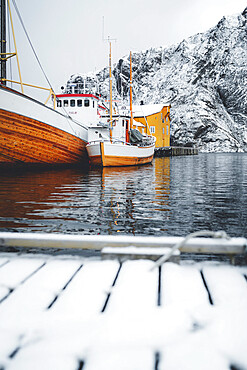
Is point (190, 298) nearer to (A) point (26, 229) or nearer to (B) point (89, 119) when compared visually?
(A) point (26, 229)

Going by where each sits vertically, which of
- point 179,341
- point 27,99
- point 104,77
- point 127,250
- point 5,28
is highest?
point 104,77

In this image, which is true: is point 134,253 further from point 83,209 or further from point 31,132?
point 31,132

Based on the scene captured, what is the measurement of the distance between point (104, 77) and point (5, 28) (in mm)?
99109

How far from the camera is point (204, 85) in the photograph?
80188 mm

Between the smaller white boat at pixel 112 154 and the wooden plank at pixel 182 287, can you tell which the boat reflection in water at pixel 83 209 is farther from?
the smaller white boat at pixel 112 154

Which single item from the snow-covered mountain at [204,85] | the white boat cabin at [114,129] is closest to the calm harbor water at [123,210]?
the white boat cabin at [114,129]

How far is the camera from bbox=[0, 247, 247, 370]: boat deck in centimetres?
143

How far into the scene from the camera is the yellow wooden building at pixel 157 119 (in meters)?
39.0

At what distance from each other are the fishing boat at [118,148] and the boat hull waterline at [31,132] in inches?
68.5

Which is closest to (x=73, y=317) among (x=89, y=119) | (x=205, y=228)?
(x=205, y=228)

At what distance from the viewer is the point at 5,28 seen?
16703 mm

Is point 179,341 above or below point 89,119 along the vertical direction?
below

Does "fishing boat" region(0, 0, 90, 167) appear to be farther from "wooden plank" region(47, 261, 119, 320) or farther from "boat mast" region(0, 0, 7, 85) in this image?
"wooden plank" region(47, 261, 119, 320)

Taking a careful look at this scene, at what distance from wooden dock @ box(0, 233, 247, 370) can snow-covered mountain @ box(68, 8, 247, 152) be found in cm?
6851
